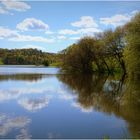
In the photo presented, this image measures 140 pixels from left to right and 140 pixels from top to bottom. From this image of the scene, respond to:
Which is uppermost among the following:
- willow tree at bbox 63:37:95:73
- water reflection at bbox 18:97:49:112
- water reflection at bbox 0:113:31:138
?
willow tree at bbox 63:37:95:73

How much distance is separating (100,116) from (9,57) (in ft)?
500

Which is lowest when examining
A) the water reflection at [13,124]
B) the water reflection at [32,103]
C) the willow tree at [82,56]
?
the water reflection at [32,103]

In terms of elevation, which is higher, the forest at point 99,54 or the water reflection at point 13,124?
the forest at point 99,54

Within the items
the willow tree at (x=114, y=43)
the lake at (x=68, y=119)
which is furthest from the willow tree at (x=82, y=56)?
the lake at (x=68, y=119)

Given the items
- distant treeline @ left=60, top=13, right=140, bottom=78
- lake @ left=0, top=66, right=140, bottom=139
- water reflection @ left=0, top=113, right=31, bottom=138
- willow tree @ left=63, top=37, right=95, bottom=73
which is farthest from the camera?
willow tree @ left=63, top=37, right=95, bottom=73

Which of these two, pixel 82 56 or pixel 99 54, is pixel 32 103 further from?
pixel 82 56

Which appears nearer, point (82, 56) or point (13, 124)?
point (13, 124)

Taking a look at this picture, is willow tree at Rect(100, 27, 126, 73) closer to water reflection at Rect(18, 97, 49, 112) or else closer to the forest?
the forest

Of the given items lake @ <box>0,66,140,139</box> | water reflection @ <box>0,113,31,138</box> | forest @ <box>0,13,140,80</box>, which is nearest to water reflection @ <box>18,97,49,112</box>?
lake @ <box>0,66,140,139</box>

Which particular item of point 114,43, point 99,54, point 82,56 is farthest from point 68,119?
point 82,56

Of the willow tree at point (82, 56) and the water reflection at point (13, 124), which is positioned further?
the willow tree at point (82, 56)

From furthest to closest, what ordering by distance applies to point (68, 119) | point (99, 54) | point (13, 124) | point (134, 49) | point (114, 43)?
point (99, 54)
point (114, 43)
point (134, 49)
point (68, 119)
point (13, 124)

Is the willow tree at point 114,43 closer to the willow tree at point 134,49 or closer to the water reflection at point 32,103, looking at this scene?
the willow tree at point 134,49

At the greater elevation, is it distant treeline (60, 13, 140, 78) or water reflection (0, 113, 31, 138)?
distant treeline (60, 13, 140, 78)
